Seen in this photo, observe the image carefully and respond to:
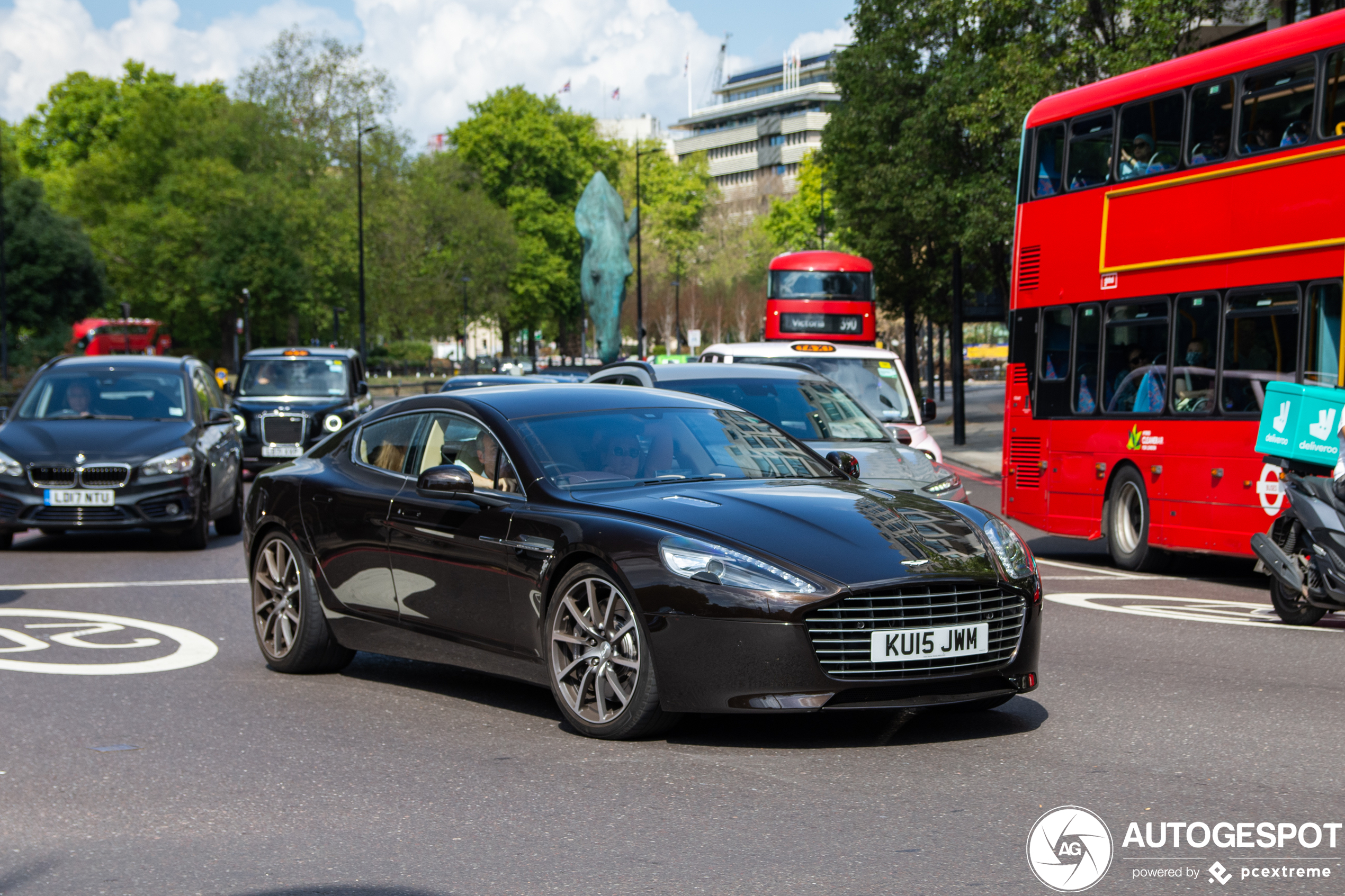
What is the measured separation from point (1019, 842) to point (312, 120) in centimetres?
6959

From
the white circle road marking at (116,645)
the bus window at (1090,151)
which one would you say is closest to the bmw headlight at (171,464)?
the white circle road marking at (116,645)

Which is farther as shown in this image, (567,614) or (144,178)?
(144,178)

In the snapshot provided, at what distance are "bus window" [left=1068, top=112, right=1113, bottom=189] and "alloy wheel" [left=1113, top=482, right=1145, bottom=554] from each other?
9.08 feet

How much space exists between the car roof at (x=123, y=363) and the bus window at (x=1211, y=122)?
932cm

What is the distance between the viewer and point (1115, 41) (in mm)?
26109

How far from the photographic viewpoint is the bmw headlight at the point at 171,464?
559 inches

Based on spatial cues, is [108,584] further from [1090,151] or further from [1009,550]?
[1090,151]

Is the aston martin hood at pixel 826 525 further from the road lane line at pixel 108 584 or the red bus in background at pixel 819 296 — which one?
the red bus in background at pixel 819 296

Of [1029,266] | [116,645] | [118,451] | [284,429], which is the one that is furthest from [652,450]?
[284,429]

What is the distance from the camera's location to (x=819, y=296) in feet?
133

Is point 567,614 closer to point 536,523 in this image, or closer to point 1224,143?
Answer: point 536,523

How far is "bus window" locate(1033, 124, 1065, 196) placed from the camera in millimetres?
15141

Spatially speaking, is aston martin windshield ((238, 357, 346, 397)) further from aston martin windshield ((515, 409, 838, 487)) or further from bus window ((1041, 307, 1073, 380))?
aston martin windshield ((515, 409, 838, 487))

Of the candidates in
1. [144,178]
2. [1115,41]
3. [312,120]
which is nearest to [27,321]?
[144,178]
